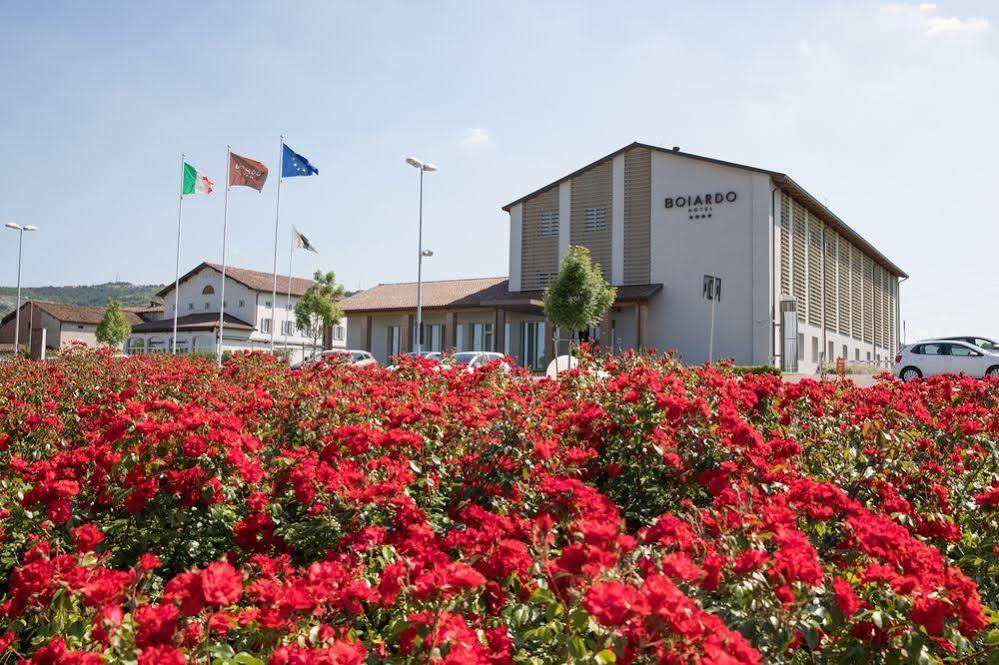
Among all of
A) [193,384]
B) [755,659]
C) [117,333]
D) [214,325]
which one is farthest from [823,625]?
[117,333]

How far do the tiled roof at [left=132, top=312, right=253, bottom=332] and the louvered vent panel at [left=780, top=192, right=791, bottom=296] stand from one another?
133ft

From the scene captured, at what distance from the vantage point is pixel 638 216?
33031 millimetres

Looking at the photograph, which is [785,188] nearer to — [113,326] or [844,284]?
[844,284]

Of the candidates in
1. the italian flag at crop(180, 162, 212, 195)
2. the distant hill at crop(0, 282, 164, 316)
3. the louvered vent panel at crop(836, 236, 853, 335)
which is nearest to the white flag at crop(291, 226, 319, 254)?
the italian flag at crop(180, 162, 212, 195)

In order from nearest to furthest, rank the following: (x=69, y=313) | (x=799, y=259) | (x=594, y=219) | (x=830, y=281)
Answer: (x=799, y=259)
(x=594, y=219)
(x=830, y=281)
(x=69, y=313)

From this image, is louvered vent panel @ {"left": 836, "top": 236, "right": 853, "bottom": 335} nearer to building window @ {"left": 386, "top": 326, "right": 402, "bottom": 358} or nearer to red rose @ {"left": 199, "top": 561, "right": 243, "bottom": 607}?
building window @ {"left": 386, "top": 326, "right": 402, "bottom": 358}

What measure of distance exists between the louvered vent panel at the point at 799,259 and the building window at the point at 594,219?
28.4 ft

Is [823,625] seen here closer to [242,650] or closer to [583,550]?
[583,550]

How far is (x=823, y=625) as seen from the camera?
2.18m

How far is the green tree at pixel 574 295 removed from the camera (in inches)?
1094

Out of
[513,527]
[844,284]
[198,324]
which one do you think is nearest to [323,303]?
[198,324]

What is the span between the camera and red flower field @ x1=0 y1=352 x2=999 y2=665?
1.91 m

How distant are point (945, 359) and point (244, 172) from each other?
2598cm

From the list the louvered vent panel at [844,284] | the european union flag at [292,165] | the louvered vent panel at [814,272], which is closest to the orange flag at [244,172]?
the european union flag at [292,165]
